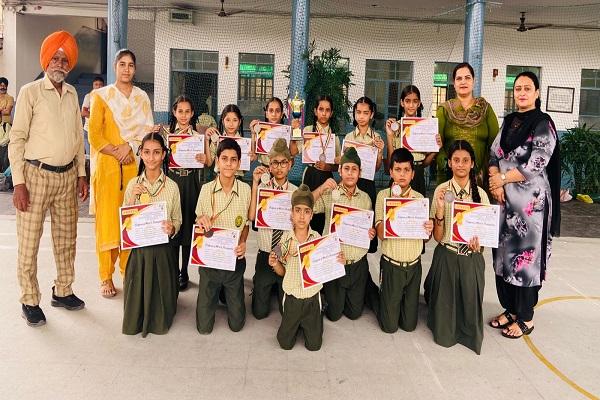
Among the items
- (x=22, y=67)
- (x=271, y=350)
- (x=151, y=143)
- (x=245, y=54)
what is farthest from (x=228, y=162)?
(x=22, y=67)

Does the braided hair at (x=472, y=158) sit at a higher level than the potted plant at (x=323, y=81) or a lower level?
lower

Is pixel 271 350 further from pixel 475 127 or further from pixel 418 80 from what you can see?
pixel 418 80

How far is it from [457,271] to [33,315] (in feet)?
8.55

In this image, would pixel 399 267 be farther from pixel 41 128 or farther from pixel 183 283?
pixel 41 128

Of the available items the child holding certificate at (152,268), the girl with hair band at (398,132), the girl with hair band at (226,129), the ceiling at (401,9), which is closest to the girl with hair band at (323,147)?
the girl with hair band at (398,132)

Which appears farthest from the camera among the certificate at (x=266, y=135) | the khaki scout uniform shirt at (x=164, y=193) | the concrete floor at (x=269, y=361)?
the certificate at (x=266, y=135)

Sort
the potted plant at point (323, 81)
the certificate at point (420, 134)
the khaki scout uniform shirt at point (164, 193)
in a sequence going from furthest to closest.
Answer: the potted plant at point (323, 81)
the certificate at point (420, 134)
the khaki scout uniform shirt at point (164, 193)

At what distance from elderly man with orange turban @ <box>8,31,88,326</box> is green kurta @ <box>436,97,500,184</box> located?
2.50 metres

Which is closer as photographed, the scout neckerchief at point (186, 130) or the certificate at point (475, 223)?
the certificate at point (475, 223)

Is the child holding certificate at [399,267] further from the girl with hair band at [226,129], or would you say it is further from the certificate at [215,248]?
the girl with hair band at [226,129]

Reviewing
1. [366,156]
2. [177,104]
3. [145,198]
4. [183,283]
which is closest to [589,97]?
[366,156]

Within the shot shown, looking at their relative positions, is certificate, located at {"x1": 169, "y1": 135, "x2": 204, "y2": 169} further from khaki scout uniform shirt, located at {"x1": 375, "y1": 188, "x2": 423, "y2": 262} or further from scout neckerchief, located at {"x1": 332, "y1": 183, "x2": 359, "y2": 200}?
khaki scout uniform shirt, located at {"x1": 375, "y1": 188, "x2": 423, "y2": 262}

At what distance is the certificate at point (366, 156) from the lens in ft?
12.3

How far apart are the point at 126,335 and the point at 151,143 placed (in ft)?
3.84
